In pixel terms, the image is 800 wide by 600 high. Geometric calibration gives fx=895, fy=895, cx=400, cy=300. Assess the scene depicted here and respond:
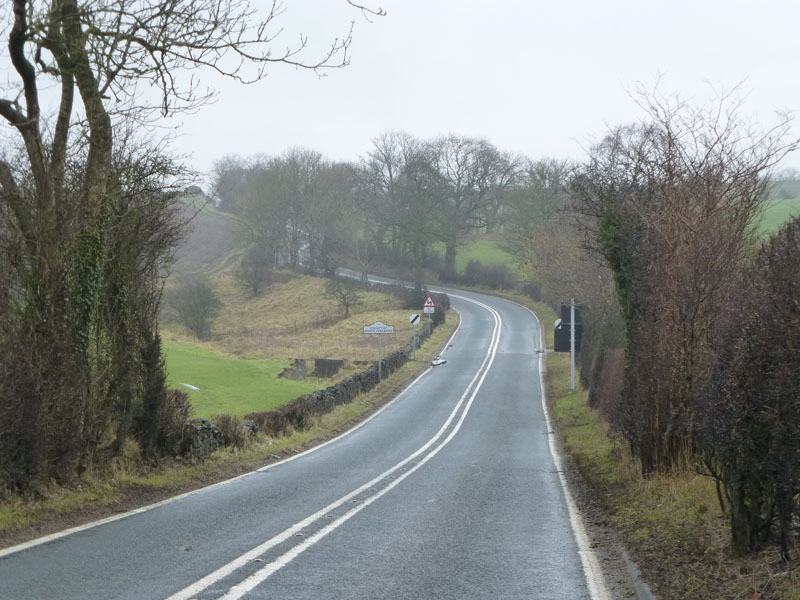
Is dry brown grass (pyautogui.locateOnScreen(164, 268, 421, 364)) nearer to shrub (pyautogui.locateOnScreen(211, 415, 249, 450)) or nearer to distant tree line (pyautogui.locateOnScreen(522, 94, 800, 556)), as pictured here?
shrub (pyautogui.locateOnScreen(211, 415, 249, 450))

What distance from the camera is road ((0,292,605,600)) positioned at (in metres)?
6.85

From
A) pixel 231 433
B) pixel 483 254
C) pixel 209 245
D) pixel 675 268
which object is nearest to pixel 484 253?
pixel 483 254

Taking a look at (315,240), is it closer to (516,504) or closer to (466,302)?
(466,302)

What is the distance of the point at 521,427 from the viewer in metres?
30.1

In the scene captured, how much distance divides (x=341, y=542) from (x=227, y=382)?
30.9 metres

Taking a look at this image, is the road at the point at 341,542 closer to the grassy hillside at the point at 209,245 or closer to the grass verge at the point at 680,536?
the grass verge at the point at 680,536

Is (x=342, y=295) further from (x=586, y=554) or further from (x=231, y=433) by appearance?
(x=586, y=554)

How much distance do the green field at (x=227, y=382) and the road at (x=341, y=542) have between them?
1275 cm

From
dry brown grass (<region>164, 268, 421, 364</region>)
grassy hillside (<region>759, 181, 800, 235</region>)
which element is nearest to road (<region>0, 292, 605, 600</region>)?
grassy hillside (<region>759, 181, 800, 235</region>)

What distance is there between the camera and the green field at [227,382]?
107ft

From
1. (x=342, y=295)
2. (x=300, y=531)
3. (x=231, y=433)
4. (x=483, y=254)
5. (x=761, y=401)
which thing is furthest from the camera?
(x=483, y=254)

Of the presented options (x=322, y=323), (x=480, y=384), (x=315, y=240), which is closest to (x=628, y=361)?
(x=480, y=384)

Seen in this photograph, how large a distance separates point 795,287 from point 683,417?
607 cm

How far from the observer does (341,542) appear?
8898 millimetres
